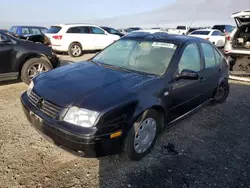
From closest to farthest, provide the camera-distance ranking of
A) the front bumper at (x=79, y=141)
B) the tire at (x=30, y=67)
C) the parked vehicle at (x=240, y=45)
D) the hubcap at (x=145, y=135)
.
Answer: the front bumper at (x=79, y=141), the hubcap at (x=145, y=135), the tire at (x=30, y=67), the parked vehicle at (x=240, y=45)

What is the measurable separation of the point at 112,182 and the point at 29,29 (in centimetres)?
1439

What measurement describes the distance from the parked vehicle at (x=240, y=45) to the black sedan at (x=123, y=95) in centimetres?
367

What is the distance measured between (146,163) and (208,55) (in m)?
2.44

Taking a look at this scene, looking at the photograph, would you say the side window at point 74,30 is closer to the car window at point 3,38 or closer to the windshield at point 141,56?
the car window at point 3,38

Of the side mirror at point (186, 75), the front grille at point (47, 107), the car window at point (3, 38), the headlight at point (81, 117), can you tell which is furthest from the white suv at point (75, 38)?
the headlight at point (81, 117)

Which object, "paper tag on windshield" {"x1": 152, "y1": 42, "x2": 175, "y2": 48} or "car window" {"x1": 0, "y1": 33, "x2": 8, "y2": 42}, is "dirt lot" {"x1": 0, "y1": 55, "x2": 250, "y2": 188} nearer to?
"paper tag on windshield" {"x1": 152, "y1": 42, "x2": 175, "y2": 48}

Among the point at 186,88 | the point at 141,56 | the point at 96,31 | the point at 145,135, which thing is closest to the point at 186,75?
the point at 186,88

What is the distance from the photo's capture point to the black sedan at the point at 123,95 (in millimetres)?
2447

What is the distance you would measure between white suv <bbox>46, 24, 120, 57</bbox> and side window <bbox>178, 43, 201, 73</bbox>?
862cm

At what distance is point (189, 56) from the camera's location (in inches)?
145

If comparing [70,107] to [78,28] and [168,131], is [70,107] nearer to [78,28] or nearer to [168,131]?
[168,131]

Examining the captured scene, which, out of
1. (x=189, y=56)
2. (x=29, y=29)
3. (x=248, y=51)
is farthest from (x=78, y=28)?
→ (x=189, y=56)

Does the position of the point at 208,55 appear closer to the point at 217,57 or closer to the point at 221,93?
the point at 217,57

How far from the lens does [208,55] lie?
14.0 ft
